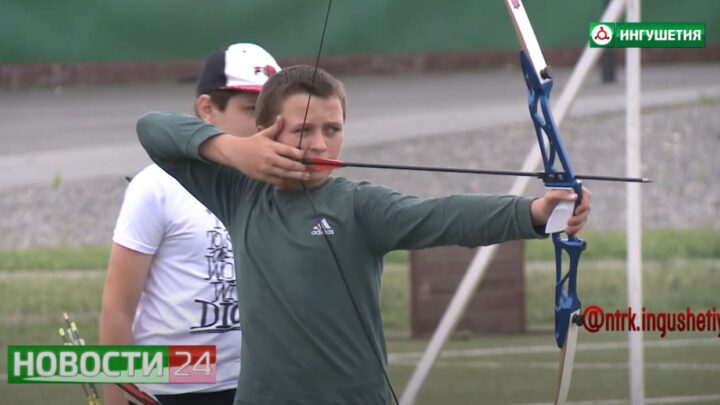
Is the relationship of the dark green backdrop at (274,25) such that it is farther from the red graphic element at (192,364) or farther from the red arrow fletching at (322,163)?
the red arrow fletching at (322,163)

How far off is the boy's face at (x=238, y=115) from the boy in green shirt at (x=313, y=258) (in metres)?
0.61

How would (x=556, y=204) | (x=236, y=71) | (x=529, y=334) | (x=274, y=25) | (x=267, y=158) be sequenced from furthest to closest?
(x=529, y=334)
(x=274, y=25)
(x=236, y=71)
(x=267, y=158)
(x=556, y=204)

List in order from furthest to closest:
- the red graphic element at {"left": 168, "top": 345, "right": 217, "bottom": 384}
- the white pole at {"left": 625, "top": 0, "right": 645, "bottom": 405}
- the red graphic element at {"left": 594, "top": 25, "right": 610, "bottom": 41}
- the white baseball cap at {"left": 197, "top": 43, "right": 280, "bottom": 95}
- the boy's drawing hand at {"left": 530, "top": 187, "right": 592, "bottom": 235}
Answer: the red graphic element at {"left": 594, "top": 25, "right": 610, "bottom": 41}
the white pole at {"left": 625, "top": 0, "right": 645, "bottom": 405}
the white baseball cap at {"left": 197, "top": 43, "right": 280, "bottom": 95}
the red graphic element at {"left": 168, "top": 345, "right": 217, "bottom": 384}
the boy's drawing hand at {"left": 530, "top": 187, "right": 592, "bottom": 235}

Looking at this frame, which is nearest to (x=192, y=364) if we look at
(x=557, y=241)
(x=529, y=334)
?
(x=557, y=241)

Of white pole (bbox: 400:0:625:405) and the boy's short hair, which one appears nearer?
the boy's short hair

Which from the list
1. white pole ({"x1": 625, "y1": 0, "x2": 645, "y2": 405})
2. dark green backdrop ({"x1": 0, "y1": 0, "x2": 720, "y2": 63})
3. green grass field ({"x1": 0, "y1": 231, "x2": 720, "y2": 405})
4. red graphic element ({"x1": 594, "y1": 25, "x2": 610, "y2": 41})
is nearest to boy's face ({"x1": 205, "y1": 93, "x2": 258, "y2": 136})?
white pole ({"x1": 625, "y1": 0, "x2": 645, "y2": 405})

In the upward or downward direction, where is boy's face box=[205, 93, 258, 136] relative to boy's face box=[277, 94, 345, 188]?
upward

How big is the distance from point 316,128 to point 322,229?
0.19m

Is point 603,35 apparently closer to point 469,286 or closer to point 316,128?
point 469,286

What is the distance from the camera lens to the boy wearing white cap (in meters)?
3.33

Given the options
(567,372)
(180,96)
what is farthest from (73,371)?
(180,96)

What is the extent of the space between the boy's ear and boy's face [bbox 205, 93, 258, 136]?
0.08ft

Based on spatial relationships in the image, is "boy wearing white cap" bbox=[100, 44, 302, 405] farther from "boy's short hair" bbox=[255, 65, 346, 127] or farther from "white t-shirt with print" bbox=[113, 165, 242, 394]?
"boy's short hair" bbox=[255, 65, 346, 127]

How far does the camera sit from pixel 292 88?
2.75 m
